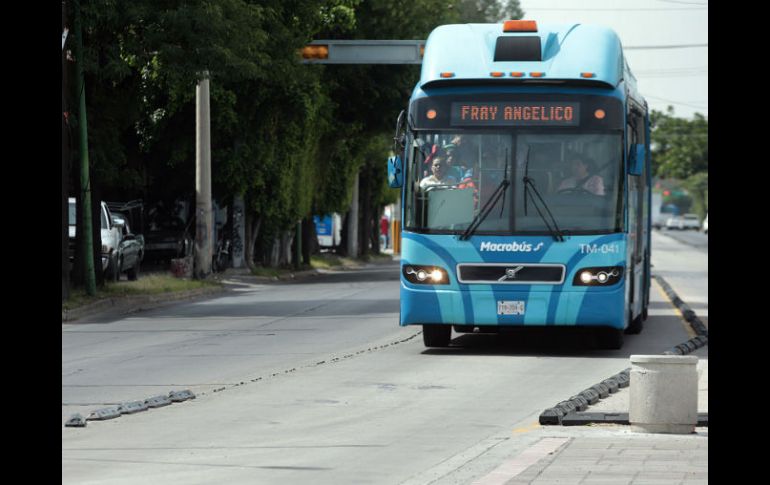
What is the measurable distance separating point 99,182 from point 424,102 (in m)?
14.5

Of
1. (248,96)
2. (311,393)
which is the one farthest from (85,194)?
(311,393)

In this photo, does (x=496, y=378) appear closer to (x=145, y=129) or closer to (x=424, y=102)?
(x=424, y=102)

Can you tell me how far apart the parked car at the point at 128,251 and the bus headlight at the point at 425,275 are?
17268 millimetres

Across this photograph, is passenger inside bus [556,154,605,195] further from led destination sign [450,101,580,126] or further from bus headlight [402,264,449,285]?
bus headlight [402,264,449,285]

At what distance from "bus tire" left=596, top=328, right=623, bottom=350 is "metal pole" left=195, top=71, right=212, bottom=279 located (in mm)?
19614

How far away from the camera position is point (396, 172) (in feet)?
61.1

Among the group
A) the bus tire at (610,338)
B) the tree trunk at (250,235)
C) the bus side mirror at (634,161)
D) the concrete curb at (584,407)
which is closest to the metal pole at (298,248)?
the tree trunk at (250,235)

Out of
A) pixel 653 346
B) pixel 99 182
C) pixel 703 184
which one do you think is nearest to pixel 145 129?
pixel 99 182

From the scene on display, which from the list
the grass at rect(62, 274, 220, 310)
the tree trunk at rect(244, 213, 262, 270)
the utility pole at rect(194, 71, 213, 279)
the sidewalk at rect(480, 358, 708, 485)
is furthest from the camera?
the tree trunk at rect(244, 213, 262, 270)

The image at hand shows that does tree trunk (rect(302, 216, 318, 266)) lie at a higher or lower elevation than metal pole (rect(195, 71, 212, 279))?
lower

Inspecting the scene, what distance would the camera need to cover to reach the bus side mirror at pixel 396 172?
18.5 meters

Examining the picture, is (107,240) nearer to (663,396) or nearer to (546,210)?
(546,210)

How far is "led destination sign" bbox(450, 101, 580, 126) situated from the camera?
18.5m

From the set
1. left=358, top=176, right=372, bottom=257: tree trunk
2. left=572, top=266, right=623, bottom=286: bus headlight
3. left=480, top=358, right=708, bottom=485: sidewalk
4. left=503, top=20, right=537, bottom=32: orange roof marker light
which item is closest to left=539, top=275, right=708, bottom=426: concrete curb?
left=480, top=358, right=708, bottom=485: sidewalk
